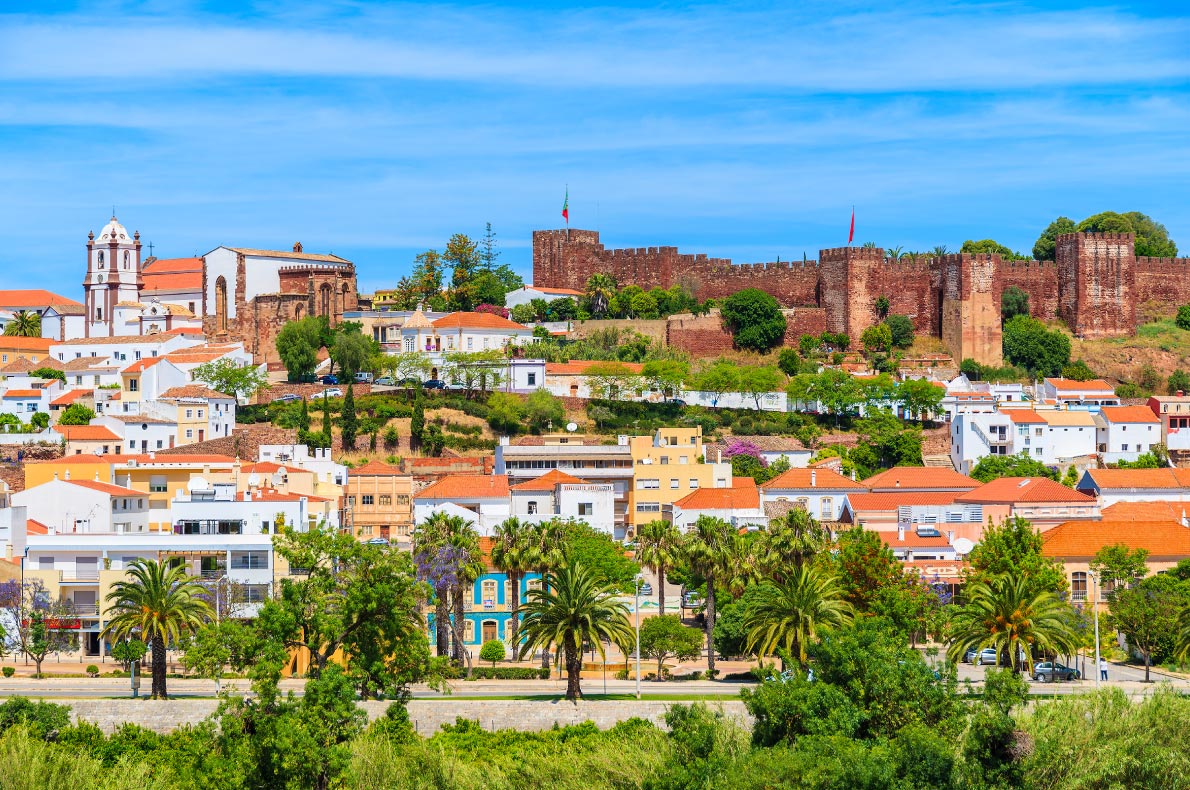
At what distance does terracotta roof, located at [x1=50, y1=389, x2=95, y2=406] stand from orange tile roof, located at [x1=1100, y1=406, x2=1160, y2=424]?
144 feet

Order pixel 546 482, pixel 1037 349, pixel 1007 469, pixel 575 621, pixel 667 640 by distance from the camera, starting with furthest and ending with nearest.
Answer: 1. pixel 1037 349
2. pixel 1007 469
3. pixel 546 482
4. pixel 667 640
5. pixel 575 621

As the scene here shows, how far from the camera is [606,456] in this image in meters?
67.7

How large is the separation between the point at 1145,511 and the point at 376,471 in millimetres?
26240

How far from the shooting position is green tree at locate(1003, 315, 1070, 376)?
299 feet

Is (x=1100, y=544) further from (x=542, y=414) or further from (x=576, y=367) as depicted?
(x=576, y=367)

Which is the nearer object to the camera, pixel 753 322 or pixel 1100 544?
pixel 1100 544

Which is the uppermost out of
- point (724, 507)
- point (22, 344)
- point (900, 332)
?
point (900, 332)

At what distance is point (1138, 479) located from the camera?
66625mm

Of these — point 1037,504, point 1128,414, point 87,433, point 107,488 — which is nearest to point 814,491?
point 1037,504

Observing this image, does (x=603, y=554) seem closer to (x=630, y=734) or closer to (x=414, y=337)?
(x=630, y=734)

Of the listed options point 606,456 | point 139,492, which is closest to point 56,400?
point 139,492

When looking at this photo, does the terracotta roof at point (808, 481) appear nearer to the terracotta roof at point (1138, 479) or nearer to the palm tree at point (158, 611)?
the terracotta roof at point (1138, 479)

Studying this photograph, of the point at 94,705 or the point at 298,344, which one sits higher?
the point at 298,344

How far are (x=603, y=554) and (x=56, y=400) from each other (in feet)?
121
